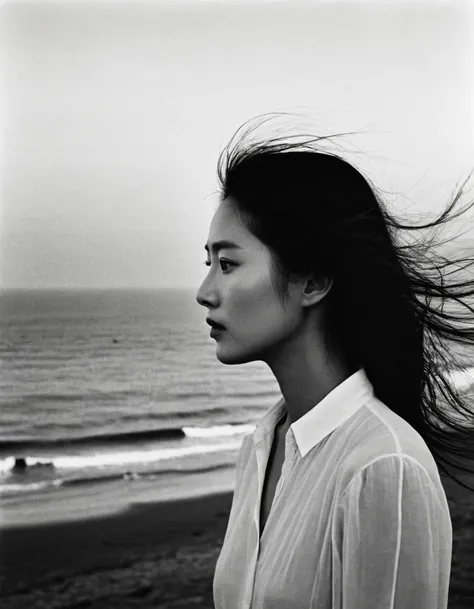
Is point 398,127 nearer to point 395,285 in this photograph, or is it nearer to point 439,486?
point 395,285

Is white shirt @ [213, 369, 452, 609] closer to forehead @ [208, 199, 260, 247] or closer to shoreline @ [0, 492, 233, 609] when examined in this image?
forehead @ [208, 199, 260, 247]

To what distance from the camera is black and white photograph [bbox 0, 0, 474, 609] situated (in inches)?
36.2

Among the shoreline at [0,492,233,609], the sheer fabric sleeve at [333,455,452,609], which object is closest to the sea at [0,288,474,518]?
the shoreline at [0,492,233,609]

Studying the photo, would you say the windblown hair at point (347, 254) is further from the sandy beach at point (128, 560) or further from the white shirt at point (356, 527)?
the sandy beach at point (128, 560)

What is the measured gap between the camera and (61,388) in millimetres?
3467

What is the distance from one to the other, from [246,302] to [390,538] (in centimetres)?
35

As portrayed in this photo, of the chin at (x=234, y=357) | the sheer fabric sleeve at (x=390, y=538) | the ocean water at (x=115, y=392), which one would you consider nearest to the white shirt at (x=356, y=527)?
the sheer fabric sleeve at (x=390, y=538)

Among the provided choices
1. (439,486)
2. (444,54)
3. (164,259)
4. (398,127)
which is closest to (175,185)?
(164,259)

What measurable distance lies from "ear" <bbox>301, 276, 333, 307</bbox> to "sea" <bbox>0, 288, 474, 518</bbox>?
2.06m

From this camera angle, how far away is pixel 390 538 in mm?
803

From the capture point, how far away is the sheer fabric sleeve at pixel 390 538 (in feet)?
2.63

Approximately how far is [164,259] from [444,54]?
137 centimetres

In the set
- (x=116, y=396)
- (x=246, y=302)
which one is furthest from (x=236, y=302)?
(x=116, y=396)

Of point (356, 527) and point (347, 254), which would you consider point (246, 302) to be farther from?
point (356, 527)
